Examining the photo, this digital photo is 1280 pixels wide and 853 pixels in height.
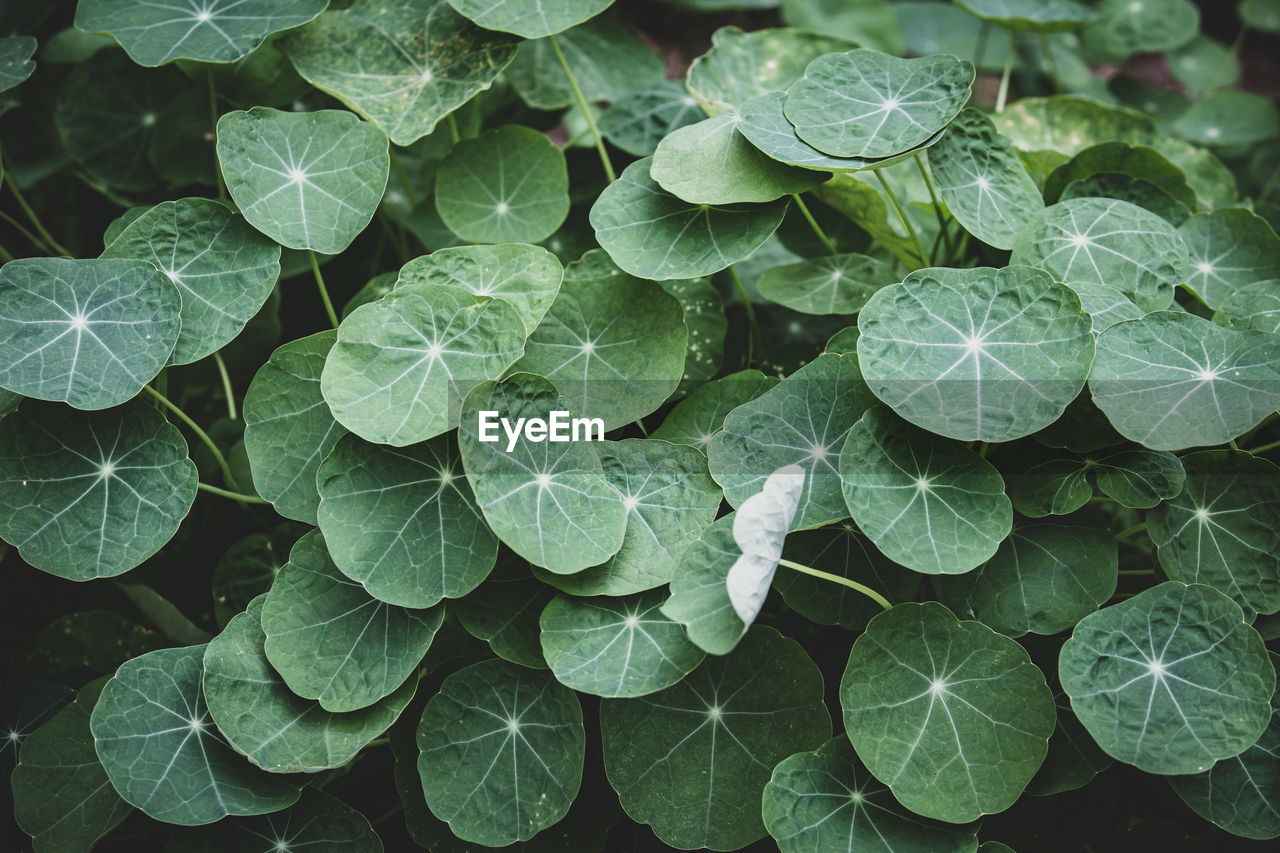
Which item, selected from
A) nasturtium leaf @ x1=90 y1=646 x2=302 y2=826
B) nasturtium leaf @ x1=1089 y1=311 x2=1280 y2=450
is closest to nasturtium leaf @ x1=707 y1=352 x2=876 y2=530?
nasturtium leaf @ x1=1089 y1=311 x2=1280 y2=450

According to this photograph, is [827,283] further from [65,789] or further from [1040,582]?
[65,789]

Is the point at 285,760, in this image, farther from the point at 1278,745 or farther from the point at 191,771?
the point at 1278,745

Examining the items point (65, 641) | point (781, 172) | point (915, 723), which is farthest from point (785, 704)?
point (65, 641)

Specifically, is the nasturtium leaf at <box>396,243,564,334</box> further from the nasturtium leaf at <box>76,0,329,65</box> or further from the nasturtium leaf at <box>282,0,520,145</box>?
the nasturtium leaf at <box>76,0,329,65</box>

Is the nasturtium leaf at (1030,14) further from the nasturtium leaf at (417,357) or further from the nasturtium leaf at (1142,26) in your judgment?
the nasturtium leaf at (417,357)

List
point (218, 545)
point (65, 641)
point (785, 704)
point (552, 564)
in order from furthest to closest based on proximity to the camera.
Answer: point (218, 545), point (65, 641), point (785, 704), point (552, 564)

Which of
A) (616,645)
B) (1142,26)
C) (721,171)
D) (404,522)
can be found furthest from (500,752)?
(1142,26)
